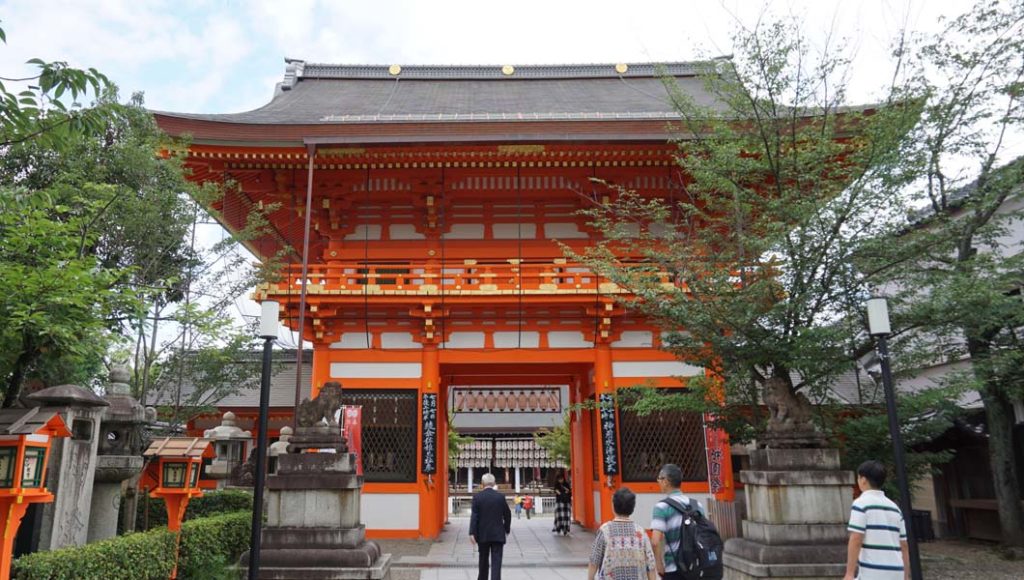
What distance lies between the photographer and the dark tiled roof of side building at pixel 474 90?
62.1 ft

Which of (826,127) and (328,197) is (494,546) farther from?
(328,197)

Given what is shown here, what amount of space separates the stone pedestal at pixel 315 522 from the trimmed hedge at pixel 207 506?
3214 mm

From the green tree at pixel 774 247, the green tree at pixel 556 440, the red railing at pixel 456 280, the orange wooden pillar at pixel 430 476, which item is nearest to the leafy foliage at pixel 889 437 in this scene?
the green tree at pixel 774 247

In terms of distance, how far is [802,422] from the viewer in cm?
801

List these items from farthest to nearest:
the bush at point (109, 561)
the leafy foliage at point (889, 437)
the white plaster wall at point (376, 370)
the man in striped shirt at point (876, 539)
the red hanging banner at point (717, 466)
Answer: the white plaster wall at point (376, 370) → the red hanging banner at point (717, 466) → the leafy foliage at point (889, 437) → the bush at point (109, 561) → the man in striped shirt at point (876, 539)

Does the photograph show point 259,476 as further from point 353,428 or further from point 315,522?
point 353,428

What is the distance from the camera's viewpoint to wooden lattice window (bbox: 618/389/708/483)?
46.0 feet

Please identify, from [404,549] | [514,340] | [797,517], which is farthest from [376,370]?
[797,517]

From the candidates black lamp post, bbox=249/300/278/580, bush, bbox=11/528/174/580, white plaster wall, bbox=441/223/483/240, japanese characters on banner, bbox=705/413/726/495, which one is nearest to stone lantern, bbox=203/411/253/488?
white plaster wall, bbox=441/223/483/240

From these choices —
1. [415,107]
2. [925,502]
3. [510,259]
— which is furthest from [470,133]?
[925,502]

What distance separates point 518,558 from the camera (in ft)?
39.7

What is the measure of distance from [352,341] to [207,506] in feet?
15.0

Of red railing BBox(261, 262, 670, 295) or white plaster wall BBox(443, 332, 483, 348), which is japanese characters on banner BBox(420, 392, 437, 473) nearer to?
white plaster wall BBox(443, 332, 483, 348)

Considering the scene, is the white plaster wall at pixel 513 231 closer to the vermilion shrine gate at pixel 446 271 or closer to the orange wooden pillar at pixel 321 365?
the vermilion shrine gate at pixel 446 271
